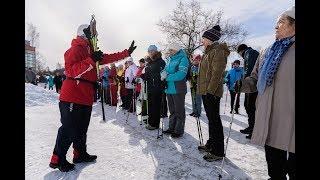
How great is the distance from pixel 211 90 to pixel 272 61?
166 cm

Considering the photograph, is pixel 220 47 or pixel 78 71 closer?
pixel 78 71

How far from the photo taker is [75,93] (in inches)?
178

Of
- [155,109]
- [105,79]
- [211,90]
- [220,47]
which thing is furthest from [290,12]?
[105,79]

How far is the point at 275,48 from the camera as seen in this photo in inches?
132

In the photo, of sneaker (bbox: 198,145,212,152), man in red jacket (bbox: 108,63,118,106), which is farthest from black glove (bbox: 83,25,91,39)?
man in red jacket (bbox: 108,63,118,106)

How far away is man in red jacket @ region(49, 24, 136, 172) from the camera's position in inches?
177

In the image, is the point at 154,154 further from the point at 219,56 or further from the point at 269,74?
the point at 269,74

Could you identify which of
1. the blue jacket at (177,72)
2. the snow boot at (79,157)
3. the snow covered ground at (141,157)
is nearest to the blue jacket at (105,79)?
the snow covered ground at (141,157)

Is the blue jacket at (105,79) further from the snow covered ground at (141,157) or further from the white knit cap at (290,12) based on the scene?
the white knit cap at (290,12)

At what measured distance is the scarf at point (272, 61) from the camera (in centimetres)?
323

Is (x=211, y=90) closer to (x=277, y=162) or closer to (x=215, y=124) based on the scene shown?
(x=215, y=124)

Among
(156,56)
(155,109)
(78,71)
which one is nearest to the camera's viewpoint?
(78,71)

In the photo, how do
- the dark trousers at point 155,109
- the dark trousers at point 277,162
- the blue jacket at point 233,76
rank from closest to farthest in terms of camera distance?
the dark trousers at point 277,162 → the dark trousers at point 155,109 → the blue jacket at point 233,76
